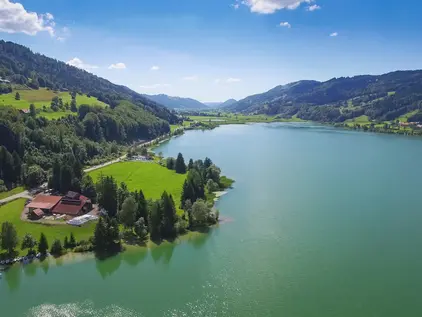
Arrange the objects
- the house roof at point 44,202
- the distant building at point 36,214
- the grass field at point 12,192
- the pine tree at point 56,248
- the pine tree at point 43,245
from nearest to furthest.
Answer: the pine tree at point 43,245 → the pine tree at point 56,248 → the distant building at point 36,214 → the house roof at point 44,202 → the grass field at point 12,192

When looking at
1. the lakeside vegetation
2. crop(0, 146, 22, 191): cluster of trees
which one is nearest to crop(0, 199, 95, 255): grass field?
the lakeside vegetation

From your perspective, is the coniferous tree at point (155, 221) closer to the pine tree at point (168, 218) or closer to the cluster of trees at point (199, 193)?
the pine tree at point (168, 218)

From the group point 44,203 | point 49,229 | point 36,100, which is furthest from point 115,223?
point 36,100

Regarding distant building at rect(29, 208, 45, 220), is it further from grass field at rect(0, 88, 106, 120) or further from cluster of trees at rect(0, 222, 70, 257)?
grass field at rect(0, 88, 106, 120)

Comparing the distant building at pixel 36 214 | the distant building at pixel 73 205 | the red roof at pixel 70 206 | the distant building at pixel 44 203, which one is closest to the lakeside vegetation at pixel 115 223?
the distant building at pixel 36 214

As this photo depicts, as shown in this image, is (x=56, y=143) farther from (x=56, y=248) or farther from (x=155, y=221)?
(x=56, y=248)

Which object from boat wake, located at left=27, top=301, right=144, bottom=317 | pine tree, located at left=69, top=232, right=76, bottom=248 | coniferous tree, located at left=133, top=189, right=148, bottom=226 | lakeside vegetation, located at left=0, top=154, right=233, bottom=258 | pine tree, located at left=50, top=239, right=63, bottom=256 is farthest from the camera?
coniferous tree, located at left=133, top=189, right=148, bottom=226

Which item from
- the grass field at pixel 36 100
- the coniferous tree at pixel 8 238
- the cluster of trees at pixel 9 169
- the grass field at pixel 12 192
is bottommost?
the coniferous tree at pixel 8 238
